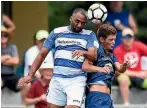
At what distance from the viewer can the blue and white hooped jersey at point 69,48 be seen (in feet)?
29.7

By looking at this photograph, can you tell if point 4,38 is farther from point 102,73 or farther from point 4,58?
point 102,73

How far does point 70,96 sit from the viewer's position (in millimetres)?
9047

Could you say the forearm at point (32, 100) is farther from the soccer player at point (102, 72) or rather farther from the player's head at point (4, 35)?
the soccer player at point (102, 72)

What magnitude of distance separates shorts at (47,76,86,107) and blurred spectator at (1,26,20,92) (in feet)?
10.2

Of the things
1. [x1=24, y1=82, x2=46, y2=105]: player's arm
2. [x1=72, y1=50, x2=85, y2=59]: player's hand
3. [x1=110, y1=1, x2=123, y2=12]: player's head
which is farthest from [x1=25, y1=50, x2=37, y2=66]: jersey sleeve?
[x1=72, y1=50, x2=85, y2=59]: player's hand

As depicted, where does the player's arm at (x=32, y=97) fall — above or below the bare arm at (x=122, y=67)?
below

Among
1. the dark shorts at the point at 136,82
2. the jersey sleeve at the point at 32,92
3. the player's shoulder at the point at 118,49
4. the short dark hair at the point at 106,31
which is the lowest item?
the dark shorts at the point at 136,82

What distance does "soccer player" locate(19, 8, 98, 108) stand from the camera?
9.04 m

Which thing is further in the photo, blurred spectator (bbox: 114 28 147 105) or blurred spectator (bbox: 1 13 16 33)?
→ blurred spectator (bbox: 1 13 16 33)

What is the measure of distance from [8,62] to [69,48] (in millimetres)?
3314

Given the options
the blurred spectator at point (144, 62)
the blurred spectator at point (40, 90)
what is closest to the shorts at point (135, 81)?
the blurred spectator at point (144, 62)

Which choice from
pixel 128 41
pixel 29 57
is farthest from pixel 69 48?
pixel 128 41

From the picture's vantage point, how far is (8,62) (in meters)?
12.2

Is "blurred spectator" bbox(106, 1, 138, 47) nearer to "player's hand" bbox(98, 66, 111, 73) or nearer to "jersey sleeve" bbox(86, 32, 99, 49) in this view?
"jersey sleeve" bbox(86, 32, 99, 49)
